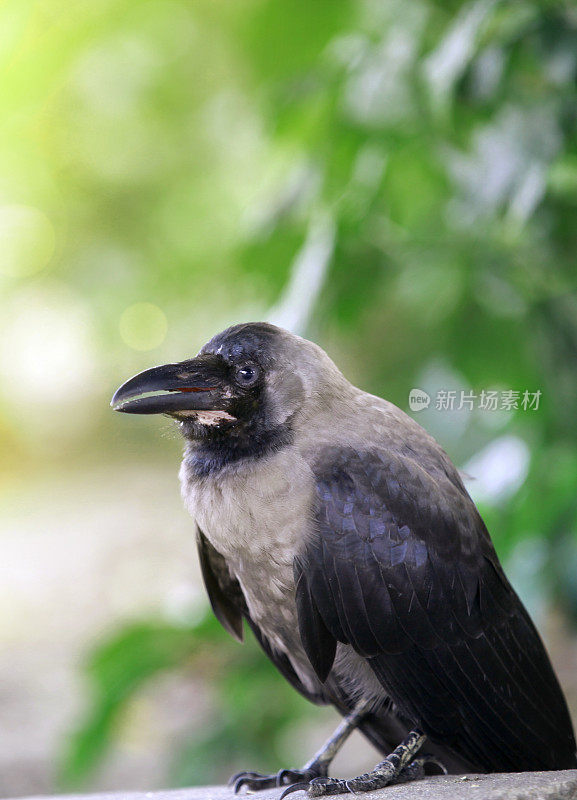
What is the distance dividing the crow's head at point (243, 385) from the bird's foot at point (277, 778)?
76 cm

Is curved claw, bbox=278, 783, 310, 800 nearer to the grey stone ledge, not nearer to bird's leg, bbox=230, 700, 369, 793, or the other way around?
the grey stone ledge

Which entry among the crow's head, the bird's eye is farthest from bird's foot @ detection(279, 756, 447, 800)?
the bird's eye

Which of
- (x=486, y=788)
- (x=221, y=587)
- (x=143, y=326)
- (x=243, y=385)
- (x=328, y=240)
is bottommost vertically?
(x=486, y=788)

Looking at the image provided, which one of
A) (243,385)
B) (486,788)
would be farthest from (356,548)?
(486,788)

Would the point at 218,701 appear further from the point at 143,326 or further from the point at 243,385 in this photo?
the point at 243,385

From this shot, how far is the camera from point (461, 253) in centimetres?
264

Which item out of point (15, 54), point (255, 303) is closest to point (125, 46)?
point (15, 54)

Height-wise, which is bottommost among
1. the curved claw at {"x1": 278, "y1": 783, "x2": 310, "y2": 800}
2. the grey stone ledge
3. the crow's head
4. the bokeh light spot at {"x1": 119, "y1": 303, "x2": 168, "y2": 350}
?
the grey stone ledge

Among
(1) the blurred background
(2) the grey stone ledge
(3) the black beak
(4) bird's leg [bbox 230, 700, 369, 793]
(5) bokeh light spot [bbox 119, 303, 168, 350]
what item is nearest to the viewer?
(2) the grey stone ledge

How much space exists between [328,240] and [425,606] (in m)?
1.07

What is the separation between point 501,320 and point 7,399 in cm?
592

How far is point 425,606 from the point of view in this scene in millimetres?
1823

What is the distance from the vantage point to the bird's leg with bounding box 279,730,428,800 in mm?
1783

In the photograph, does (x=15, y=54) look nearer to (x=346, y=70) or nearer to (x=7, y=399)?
(x=346, y=70)
